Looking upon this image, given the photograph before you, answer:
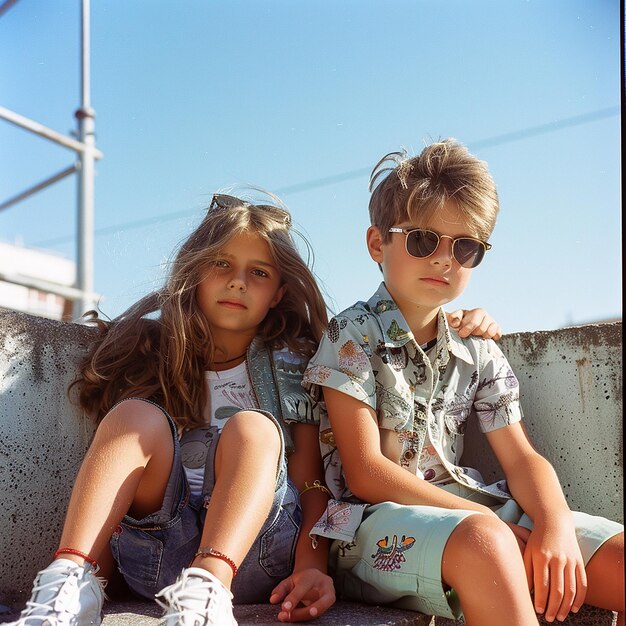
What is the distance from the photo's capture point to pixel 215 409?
85.6 inches

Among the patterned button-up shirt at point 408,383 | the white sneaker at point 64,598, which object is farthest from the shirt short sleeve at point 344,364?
the white sneaker at point 64,598

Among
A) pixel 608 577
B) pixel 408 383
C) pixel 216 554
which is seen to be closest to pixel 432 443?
pixel 408 383

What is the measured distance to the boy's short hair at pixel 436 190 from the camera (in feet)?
6.88

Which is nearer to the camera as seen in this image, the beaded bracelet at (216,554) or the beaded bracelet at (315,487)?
the beaded bracelet at (216,554)

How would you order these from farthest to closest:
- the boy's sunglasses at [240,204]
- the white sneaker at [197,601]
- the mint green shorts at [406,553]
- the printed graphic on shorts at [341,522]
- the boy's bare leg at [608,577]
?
the boy's sunglasses at [240,204] → the printed graphic on shorts at [341,522] → the boy's bare leg at [608,577] → the mint green shorts at [406,553] → the white sneaker at [197,601]

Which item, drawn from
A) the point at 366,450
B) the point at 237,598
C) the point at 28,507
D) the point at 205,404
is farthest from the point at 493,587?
the point at 28,507

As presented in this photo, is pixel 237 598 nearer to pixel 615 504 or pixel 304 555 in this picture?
pixel 304 555

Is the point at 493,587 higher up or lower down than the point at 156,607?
higher up

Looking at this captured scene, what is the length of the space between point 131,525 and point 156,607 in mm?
256

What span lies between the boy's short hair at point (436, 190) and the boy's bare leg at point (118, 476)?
901 mm

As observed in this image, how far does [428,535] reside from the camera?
161cm

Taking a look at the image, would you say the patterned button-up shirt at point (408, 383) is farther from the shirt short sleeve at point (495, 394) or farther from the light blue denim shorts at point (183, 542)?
the light blue denim shorts at point (183, 542)

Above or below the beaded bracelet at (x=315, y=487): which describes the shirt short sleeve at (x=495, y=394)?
above

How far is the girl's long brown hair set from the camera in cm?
215
